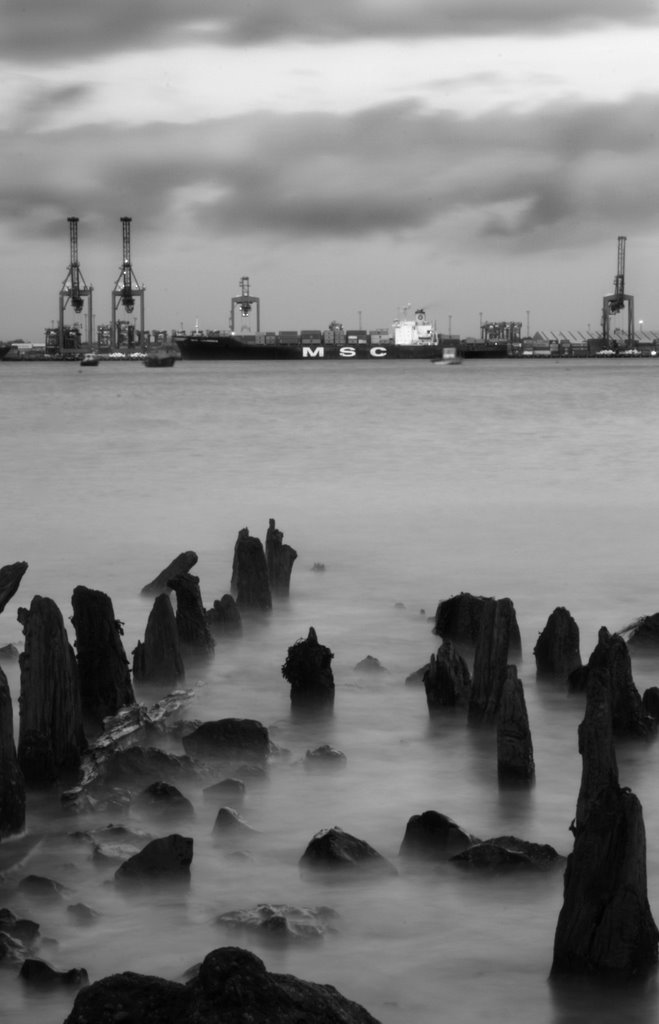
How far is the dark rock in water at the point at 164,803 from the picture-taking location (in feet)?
17.7

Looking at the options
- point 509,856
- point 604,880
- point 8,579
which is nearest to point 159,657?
point 8,579

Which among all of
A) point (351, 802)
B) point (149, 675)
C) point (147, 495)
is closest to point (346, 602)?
point (149, 675)

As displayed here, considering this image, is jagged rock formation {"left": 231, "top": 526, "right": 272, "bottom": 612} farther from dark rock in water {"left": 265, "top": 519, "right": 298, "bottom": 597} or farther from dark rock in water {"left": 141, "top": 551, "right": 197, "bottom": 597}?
dark rock in water {"left": 265, "top": 519, "right": 298, "bottom": 597}

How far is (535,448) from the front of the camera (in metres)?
28.7

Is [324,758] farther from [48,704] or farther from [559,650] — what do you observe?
[559,650]

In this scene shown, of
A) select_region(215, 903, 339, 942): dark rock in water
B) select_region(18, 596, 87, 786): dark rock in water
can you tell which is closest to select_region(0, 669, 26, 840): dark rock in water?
select_region(18, 596, 87, 786): dark rock in water

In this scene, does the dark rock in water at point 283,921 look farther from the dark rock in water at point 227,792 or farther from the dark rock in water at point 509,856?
the dark rock in water at point 227,792

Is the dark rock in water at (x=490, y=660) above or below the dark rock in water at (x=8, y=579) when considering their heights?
below

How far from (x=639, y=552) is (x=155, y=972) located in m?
9.84

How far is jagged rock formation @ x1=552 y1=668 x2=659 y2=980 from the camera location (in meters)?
3.78

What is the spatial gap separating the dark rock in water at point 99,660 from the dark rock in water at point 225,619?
229cm

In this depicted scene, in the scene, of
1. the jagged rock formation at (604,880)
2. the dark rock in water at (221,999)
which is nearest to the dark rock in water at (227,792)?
the jagged rock formation at (604,880)

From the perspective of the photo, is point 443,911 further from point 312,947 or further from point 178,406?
point 178,406

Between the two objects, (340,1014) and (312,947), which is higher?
(340,1014)
